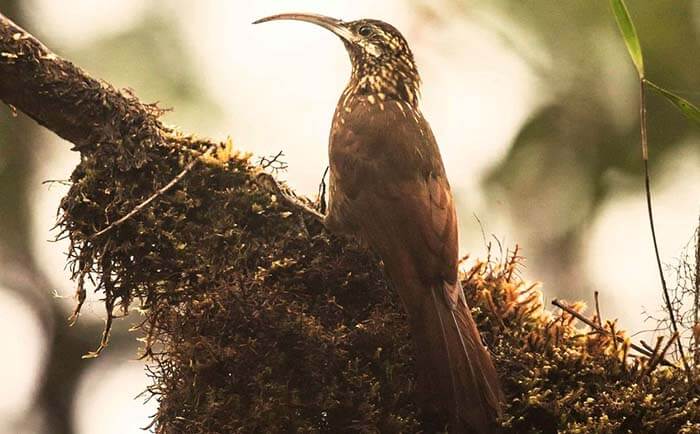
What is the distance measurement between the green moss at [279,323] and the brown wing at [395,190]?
100 mm

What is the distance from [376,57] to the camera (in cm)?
372

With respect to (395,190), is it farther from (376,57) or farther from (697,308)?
(697,308)

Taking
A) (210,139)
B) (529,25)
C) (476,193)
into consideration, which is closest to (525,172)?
(476,193)

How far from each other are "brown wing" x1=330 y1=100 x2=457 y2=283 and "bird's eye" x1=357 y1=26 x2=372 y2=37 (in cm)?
47

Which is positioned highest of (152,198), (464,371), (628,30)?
(628,30)

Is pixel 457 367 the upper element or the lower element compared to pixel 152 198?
lower

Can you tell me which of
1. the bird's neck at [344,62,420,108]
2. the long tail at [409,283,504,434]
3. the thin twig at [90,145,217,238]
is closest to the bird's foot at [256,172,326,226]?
the thin twig at [90,145,217,238]

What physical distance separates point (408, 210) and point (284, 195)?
1.31 ft

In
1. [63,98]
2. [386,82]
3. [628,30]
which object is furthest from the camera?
[386,82]

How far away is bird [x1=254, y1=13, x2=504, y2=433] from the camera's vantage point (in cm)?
252

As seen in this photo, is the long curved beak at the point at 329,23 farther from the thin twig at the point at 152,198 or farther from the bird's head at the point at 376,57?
the thin twig at the point at 152,198

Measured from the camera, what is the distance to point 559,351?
2.65 meters

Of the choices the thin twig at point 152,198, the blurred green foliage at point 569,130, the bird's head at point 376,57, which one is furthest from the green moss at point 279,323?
the blurred green foliage at point 569,130

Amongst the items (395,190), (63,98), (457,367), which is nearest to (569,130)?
(395,190)
